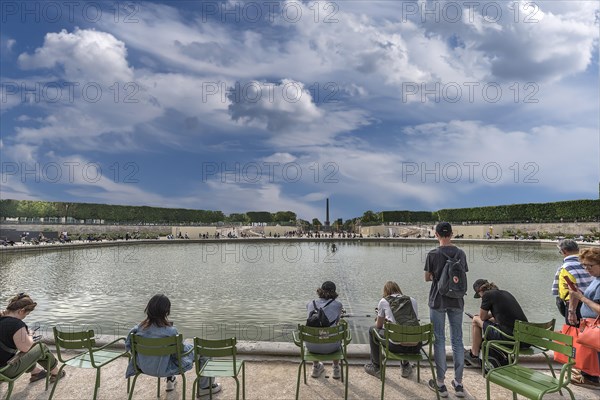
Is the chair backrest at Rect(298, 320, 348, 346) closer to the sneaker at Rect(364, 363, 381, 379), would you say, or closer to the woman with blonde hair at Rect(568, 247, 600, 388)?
the sneaker at Rect(364, 363, 381, 379)

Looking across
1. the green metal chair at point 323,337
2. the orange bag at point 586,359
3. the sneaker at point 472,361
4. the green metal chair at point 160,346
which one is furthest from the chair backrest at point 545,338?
the green metal chair at point 160,346

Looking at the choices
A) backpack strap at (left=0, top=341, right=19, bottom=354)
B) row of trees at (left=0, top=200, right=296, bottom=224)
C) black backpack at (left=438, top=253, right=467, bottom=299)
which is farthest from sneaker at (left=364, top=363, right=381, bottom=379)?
row of trees at (left=0, top=200, right=296, bottom=224)

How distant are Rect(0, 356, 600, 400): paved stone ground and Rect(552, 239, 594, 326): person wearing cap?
1.05 meters

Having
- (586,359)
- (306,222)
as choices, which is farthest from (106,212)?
(586,359)

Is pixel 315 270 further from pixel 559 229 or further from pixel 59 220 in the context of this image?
pixel 59 220

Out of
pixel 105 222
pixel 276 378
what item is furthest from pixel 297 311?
pixel 105 222

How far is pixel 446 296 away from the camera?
4.05 m

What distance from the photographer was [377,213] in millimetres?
83062

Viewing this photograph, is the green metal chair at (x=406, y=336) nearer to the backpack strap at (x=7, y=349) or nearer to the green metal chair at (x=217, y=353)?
the green metal chair at (x=217, y=353)

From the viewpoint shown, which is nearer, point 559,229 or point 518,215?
point 559,229

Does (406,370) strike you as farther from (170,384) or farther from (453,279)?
(170,384)

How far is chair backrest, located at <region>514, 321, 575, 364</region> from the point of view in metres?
3.40

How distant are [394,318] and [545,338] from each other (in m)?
1.62

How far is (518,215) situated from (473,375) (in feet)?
212
